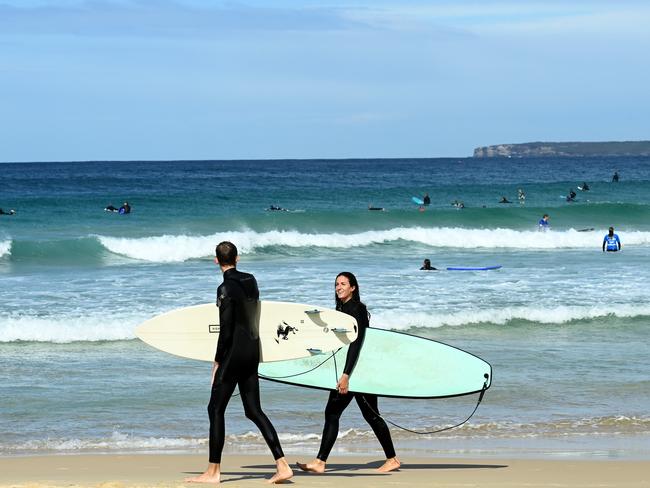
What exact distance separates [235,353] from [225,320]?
8.2 inches

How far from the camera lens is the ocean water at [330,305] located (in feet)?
26.4

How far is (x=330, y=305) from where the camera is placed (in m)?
15.4

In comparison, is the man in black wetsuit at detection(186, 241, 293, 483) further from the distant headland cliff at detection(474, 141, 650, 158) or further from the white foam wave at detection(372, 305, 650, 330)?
the distant headland cliff at detection(474, 141, 650, 158)

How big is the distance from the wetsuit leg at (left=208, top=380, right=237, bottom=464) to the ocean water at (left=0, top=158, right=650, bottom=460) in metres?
1.62

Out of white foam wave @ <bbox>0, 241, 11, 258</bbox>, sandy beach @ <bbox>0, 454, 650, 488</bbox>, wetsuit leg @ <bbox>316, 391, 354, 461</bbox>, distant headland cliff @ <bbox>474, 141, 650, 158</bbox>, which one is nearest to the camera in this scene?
sandy beach @ <bbox>0, 454, 650, 488</bbox>

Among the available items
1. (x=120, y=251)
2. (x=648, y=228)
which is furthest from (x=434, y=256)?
(x=648, y=228)

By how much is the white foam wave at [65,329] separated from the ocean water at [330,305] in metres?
0.03

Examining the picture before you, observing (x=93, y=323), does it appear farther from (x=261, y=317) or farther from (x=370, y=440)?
(x=261, y=317)

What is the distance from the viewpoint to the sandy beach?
6023 mm

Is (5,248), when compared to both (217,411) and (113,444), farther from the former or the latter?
(217,411)

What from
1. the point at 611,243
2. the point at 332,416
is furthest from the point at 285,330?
the point at 611,243

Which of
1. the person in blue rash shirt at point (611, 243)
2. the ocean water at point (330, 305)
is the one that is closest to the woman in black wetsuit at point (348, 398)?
the ocean water at point (330, 305)

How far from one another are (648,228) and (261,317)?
31.4m

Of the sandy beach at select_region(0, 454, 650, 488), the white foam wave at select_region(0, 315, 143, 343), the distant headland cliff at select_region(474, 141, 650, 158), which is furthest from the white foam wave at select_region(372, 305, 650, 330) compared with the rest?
the distant headland cliff at select_region(474, 141, 650, 158)
